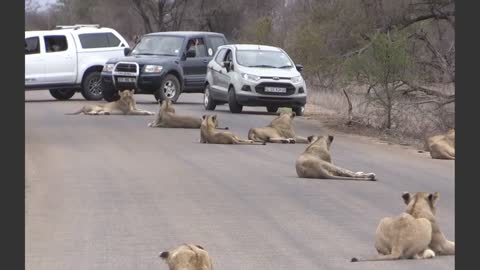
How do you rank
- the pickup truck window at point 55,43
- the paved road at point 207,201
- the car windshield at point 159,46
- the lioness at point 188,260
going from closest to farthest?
1. the lioness at point 188,260
2. the paved road at point 207,201
3. the car windshield at point 159,46
4. the pickup truck window at point 55,43

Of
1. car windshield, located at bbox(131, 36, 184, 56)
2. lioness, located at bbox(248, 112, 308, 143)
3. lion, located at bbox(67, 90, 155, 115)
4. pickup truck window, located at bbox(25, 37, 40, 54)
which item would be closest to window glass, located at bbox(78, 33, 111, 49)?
pickup truck window, located at bbox(25, 37, 40, 54)

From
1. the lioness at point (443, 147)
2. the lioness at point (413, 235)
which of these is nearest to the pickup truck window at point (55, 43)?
the lioness at point (443, 147)

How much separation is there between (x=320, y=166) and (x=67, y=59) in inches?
737

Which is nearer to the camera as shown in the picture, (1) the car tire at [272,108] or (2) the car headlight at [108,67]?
(1) the car tire at [272,108]

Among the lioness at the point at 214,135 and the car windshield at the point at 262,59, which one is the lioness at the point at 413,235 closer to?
the lioness at the point at 214,135

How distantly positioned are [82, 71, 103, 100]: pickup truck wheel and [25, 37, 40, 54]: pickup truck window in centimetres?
166

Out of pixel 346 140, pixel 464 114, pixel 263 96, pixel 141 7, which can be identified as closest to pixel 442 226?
pixel 464 114

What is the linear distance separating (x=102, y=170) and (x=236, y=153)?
328 cm

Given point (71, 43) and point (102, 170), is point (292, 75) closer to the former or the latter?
point (71, 43)

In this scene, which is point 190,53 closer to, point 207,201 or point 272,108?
point 272,108

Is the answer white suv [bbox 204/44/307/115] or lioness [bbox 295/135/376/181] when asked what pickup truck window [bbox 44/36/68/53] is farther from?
lioness [bbox 295/135/376/181]

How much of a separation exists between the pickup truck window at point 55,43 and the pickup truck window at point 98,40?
0.59 metres

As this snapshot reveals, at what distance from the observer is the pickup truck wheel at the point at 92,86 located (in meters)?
32.6

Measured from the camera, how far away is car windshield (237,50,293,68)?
93.1 ft
